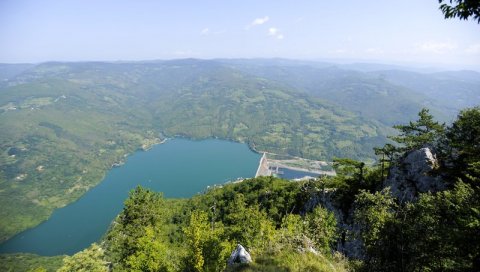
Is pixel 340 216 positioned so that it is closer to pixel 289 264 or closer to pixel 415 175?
pixel 415 175

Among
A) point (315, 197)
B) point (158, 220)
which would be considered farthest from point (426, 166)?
point (158, 220)

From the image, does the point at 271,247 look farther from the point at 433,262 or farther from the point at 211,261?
the point at 211,261

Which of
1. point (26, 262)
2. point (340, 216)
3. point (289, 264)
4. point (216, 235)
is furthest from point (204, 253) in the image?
point (26, 262)

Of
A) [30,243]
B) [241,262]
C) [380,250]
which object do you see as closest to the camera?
[380,250]

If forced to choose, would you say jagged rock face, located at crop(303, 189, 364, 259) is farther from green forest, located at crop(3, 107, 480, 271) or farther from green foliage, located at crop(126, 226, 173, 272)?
green foliage, located at crop(126, 226, 173, 272)

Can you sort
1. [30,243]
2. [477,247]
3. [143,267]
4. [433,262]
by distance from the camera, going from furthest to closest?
[30,243] → [143,267] → [433,262] → [477,247]

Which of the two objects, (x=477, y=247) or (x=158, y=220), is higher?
(x=477, y=247)

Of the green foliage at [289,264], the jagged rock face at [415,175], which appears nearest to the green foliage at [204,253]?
the green foliage at [289,264]

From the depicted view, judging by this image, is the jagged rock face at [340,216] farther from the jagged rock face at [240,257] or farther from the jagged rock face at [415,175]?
the jagged rock face at [240,257]
